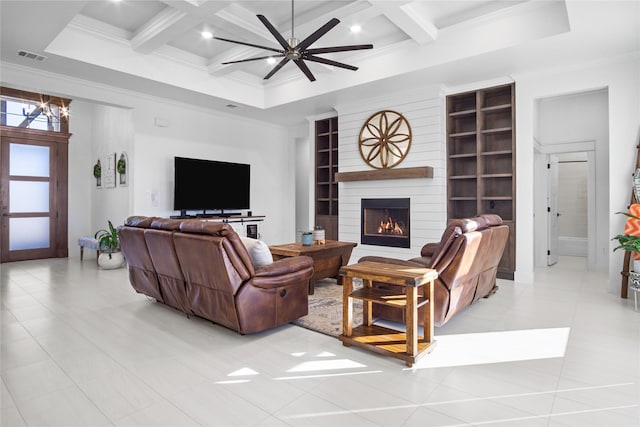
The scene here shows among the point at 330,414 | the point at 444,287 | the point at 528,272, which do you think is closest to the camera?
the point at 330,414

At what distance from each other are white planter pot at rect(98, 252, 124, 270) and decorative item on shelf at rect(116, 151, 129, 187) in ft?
4.02

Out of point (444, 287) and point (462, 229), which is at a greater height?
point (462, 229)

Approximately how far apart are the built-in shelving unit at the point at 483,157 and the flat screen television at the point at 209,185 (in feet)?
12.9

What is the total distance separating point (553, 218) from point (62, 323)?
7.58m

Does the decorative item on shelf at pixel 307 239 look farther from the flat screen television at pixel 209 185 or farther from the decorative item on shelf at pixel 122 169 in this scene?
the decorative item on shelf at pixel 122 169

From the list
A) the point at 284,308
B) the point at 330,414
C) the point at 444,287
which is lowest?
the point at 330,414

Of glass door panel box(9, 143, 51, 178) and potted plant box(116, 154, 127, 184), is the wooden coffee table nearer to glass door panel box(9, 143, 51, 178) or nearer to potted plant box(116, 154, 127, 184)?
potted plant box(116, 154, 127, 184)

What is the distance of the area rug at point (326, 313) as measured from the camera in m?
3.18

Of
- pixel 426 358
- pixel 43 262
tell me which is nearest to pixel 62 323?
pixel 426 358

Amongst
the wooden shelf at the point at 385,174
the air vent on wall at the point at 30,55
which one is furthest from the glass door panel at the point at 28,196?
the wooden shelf at the point at 385,174

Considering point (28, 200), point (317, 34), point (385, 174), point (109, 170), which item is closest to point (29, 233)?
point (28, 200)

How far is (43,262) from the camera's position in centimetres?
687

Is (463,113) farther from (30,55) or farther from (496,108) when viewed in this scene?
(30,55)

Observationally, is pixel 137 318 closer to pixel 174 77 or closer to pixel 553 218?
pixel 174 77
